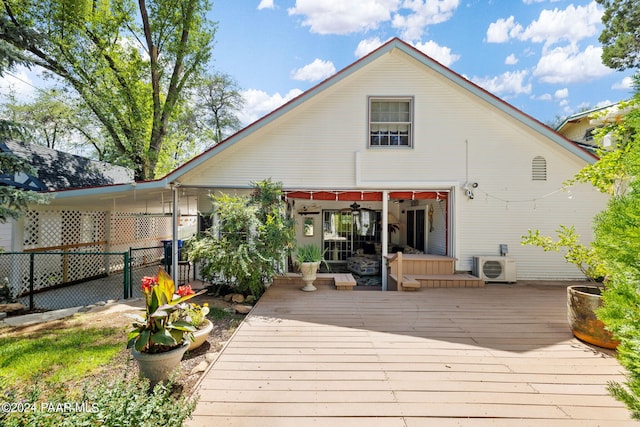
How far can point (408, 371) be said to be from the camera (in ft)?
10.5

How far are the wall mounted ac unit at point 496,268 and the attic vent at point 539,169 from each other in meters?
2.31

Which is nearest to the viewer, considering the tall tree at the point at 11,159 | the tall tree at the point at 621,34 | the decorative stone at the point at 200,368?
the decorative stone at the point at 200,368

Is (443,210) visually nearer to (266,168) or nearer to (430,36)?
(266,168)

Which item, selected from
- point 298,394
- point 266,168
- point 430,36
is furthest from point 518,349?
point 430,36

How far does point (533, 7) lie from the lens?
9234 mm

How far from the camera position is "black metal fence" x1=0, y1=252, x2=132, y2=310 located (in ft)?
22.7

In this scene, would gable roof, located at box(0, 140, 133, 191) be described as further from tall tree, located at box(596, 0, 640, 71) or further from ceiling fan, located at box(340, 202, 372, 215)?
tall tree, located at box(596, 0, 640, 71)

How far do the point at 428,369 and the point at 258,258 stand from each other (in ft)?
12.7

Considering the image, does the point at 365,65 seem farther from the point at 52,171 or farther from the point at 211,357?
the point at 52,171

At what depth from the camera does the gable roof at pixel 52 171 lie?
889cm

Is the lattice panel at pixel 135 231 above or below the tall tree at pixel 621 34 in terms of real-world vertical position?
below

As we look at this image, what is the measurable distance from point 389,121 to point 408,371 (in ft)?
20.5

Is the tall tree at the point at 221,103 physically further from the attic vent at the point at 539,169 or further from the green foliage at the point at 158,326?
the green foliage at the point at 158,326

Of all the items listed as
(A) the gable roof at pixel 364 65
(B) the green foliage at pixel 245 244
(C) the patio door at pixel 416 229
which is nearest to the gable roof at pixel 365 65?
(A) the gable roof at pixel 364 65
